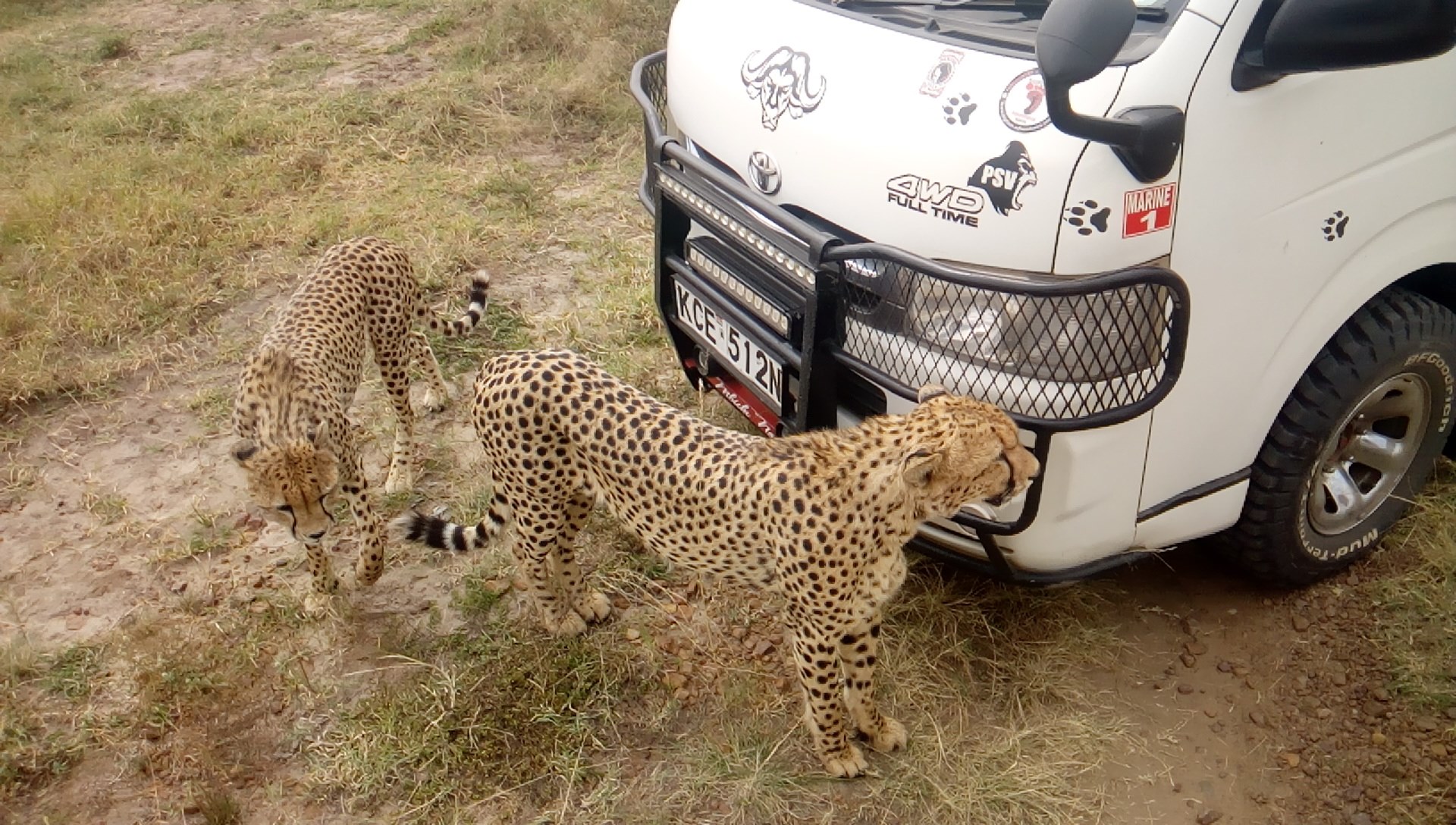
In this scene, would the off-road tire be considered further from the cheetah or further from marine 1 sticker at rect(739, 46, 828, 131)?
the cheetah

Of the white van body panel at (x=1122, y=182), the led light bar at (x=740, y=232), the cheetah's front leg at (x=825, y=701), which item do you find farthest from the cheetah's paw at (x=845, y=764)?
the white van body panel at (x=1122, y=182)

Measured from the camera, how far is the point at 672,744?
295 centimetres

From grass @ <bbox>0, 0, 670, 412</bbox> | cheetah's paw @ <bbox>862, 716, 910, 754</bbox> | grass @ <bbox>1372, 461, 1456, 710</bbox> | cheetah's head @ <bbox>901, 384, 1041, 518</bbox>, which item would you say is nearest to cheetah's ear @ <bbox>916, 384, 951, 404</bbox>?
cheetah's head @ <bbox>901, 384, 1041, 518</bbox>

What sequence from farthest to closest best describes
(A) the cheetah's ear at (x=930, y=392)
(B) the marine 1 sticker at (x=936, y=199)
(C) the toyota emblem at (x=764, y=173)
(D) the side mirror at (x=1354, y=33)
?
(C) the toyota emblem at (x=764, y=173)
(A) the cheetah's ear at (x=930, y=392)
(B) the marine 1 sticker at (x=936, y=199)
(D) the side mirror at (x=1354, y=33)

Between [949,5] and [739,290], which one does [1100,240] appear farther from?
[949,5]

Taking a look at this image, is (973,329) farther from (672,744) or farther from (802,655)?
(672,744)

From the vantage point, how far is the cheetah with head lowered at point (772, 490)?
247 cm

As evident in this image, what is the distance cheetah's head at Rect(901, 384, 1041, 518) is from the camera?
2.38m

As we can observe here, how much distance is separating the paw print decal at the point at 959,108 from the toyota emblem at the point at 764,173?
544 millimetres

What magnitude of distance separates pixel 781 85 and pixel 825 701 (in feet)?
5.42

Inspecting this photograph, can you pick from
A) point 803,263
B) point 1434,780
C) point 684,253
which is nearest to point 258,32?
point 684,253

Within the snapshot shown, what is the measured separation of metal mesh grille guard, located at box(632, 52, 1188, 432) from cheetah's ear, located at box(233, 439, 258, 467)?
1.64 meters

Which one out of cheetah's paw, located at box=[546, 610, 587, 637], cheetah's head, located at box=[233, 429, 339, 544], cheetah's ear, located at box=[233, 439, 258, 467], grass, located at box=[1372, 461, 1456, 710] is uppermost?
cheetah's ear, located at box=[233, 439, 258, 467]

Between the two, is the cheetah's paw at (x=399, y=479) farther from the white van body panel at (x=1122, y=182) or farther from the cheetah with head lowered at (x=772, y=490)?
the white van body panel at (x=1122, y=182)
